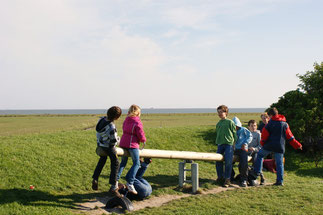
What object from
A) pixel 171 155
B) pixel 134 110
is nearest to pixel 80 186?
pixel 171 155

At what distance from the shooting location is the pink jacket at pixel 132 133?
7852 mm

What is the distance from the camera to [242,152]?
1064cm

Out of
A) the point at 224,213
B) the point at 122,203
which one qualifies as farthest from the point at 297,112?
the point at 122,203

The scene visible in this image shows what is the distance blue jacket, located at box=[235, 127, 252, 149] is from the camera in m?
10.5

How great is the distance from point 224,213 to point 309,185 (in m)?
4.63

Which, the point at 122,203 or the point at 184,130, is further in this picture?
the point at 184,130

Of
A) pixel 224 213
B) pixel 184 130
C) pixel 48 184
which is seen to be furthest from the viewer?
pixel 184 130

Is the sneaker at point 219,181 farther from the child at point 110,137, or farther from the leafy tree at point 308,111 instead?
the leafy tree at point 308,111

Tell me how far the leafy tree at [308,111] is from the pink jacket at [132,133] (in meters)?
11.0

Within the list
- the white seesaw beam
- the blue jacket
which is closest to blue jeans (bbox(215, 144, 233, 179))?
the white seesaw beam

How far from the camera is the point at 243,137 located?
10.7 metres

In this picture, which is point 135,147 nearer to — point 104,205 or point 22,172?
point 104,205

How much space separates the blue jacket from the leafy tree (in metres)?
6.51

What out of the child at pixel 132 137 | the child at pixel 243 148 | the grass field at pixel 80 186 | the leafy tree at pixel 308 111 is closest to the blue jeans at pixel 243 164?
the child at pixel 243 148
